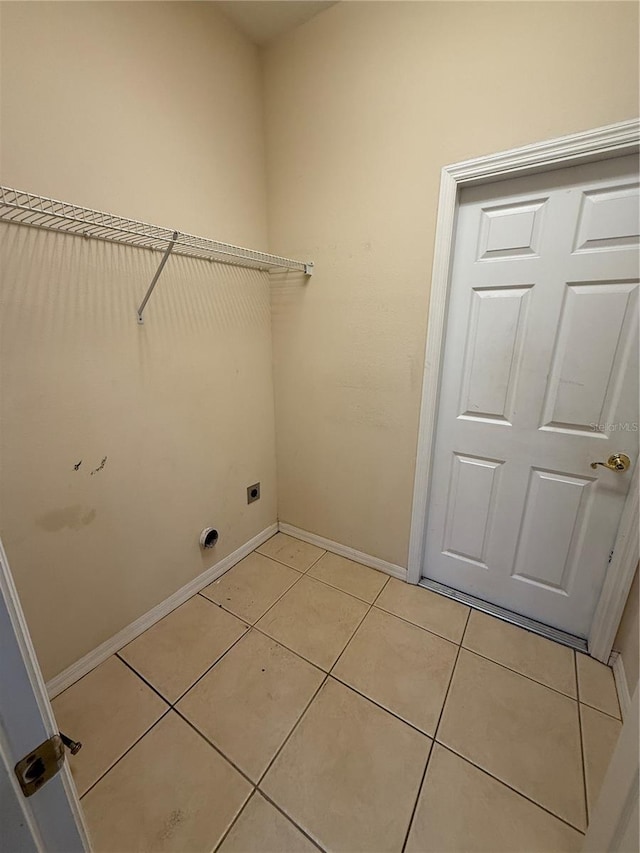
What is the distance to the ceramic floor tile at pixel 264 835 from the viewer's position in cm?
96

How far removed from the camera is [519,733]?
1226 mm

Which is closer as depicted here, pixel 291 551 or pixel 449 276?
pixel 449 276

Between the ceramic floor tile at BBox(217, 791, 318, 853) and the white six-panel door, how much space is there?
1.27 meters

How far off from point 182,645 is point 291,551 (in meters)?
0.82

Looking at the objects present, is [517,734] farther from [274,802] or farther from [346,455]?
[346,455]

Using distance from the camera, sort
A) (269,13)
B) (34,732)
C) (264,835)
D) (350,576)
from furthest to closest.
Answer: (350,576) < (269,13) < (264,835) < (34,732)

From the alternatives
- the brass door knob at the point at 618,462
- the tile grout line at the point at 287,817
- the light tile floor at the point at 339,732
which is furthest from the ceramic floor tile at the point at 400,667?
the brass door knob at the point at 618,462

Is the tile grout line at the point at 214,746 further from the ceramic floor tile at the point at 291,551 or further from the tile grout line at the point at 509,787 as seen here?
the ceramic floor tile at the point at 291,551

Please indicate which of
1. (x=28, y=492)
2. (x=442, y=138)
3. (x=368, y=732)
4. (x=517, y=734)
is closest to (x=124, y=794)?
(x=368, y=732)

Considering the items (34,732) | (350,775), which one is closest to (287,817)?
(350,775)

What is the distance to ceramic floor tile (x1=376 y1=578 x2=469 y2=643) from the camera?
1656mm

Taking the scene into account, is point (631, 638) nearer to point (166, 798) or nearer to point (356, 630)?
point (356, 630)

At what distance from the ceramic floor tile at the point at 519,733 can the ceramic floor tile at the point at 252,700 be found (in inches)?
21.9

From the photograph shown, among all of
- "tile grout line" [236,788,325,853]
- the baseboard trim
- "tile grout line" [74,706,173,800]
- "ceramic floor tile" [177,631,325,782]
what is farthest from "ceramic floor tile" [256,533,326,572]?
the baseboard trim
